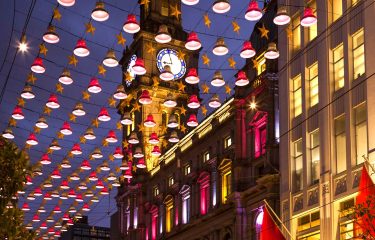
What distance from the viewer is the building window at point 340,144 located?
30969 millimetres

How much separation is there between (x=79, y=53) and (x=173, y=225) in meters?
36.7

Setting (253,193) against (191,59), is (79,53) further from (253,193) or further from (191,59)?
(191,59)

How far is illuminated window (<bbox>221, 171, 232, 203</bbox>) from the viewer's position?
158 feet

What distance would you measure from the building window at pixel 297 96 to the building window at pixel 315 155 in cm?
227

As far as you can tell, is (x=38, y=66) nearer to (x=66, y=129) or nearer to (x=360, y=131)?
(x=66, y=129)

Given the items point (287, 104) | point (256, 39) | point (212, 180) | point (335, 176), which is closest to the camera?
point (335, 176)

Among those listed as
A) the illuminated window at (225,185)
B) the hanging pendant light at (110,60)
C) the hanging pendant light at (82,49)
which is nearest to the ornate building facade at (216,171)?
the illuminated window at (225,185)

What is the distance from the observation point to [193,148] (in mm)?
56062

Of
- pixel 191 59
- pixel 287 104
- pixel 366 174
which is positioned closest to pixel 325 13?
pixel 287 104

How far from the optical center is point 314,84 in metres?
34.2

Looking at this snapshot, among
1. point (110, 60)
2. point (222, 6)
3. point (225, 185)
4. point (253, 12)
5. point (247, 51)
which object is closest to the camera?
point (222, 6)

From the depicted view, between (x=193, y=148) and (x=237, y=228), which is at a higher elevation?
(x=193, y=148)

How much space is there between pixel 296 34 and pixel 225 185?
50.5 feet

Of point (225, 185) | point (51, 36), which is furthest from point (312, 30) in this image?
point (225, 185)
